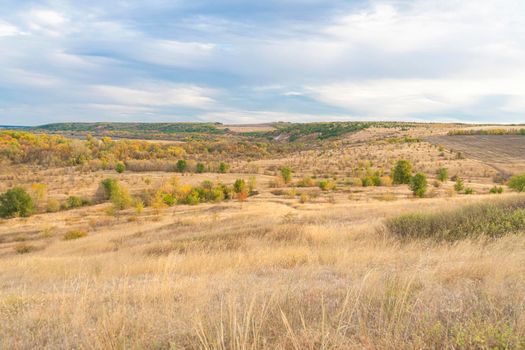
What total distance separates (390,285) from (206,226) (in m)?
16.2

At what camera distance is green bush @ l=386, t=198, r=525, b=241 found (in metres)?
8.55

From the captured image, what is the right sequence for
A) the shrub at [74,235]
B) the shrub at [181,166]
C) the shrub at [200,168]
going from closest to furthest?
the shrub at [74,235] → the shrub at [200,168] → the shrub at [181,166]

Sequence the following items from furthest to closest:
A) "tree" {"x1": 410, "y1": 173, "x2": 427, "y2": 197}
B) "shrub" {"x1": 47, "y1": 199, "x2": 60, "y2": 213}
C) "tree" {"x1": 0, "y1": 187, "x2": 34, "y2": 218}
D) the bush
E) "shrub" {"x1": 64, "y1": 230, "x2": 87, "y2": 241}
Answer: "shrub" {"x1": 47, "y1": 199, "x2": 60, "y2": 213} → "tree" {"x1": 0, "y1": 187, "x2": 34, "y2": 218} → "tree" {"x1": 410, "y1": 173, "x2": 427, "y2": 197} → the bush → "shrub" {"x1": 64, "y1": 230, "x2": 87, "y2": 241}


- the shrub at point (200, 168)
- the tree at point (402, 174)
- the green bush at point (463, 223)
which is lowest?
the shrub at point (200, 168)

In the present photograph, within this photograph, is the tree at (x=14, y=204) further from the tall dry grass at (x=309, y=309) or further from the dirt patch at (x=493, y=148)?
the dirt patch at (x=493, y=148)

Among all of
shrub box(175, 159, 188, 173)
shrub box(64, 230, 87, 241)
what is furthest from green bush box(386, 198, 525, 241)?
shrub box(175, 159, 188, 173)

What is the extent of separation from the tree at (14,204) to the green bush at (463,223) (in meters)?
40.4

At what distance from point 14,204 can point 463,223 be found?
4261cm

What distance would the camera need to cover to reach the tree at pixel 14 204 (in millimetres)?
36750

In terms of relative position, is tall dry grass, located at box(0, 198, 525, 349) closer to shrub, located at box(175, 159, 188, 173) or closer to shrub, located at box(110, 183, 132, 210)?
shrub, located at box(110, 183, 132, 210)

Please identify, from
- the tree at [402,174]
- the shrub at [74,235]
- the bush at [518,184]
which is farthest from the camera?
the tree at [402,174]

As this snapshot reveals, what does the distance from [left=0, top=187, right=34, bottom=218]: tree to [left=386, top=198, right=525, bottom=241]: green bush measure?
133ft

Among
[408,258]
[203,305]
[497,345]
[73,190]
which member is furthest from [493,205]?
[73,190]

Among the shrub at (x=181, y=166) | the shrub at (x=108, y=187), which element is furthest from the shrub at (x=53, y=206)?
the shrub at (x=181, y=166)
